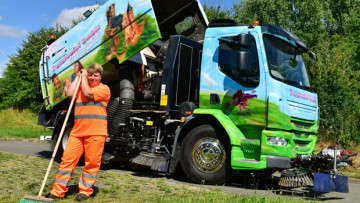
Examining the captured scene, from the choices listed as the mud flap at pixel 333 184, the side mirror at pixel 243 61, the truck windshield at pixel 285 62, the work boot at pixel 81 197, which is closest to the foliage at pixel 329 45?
the truck windshield at pixel 285 62

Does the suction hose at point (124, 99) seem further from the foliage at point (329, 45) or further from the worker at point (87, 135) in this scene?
the foliage at point (329, 45)

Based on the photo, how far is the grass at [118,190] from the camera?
474 centimetres

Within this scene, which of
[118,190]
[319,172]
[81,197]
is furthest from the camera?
[319,172]

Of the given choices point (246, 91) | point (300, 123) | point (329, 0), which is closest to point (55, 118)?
point (246, 91)

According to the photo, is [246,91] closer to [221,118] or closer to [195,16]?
[221,118]

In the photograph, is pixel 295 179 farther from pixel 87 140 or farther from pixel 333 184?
pixel 87 140

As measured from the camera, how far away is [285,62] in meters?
6.67

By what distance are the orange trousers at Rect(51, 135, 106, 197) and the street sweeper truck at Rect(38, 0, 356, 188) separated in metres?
2.22

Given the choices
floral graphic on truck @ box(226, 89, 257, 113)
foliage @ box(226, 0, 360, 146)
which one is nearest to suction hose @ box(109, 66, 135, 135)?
floral graphic on truck @ box(226, 89, 257, 113)

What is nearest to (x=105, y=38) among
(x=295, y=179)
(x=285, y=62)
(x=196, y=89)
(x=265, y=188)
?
(x=196, y=89)

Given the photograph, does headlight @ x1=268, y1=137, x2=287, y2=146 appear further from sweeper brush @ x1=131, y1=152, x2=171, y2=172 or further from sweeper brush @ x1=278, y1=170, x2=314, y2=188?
sweeper brush @ x1=131, y1=152, x2=171, y2=172

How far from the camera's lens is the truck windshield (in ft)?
21.1

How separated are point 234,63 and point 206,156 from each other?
5.54ft

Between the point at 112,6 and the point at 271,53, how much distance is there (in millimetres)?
3329
